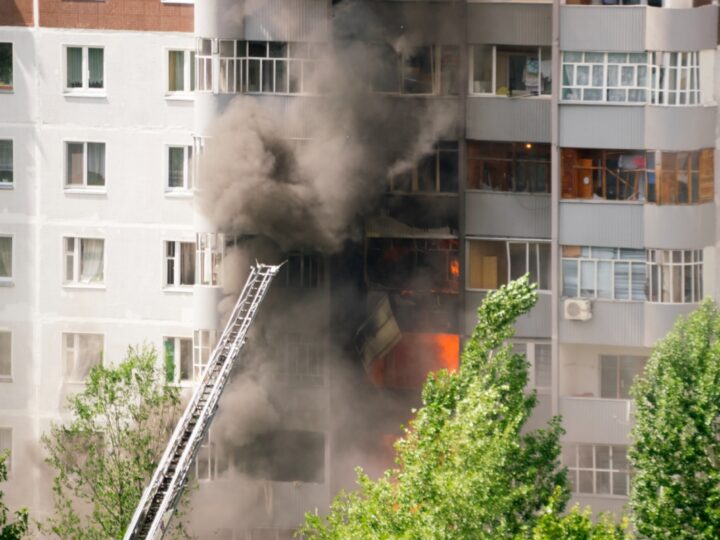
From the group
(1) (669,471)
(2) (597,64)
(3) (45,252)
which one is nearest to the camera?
(1) (669,471)

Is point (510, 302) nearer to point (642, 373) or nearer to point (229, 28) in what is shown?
point (642, 373)

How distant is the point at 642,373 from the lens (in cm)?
4238

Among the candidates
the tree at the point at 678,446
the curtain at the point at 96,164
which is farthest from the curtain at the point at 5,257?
the tree at the point at 678,446

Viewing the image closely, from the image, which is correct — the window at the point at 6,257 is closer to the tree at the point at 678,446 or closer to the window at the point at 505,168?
the window at the point at 505,168

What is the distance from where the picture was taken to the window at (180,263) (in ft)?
144

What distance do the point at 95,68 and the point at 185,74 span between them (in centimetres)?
176

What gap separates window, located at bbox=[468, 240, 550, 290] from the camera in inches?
1687

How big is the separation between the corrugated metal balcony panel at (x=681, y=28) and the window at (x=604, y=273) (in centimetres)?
367

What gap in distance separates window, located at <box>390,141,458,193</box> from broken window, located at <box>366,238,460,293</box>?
0.92 m

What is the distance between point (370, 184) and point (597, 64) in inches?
180

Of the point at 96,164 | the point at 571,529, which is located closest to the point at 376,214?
the point at 96,164

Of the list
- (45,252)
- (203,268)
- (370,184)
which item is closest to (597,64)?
(370,184)

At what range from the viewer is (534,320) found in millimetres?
42781

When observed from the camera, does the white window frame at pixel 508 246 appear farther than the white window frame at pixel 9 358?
No
